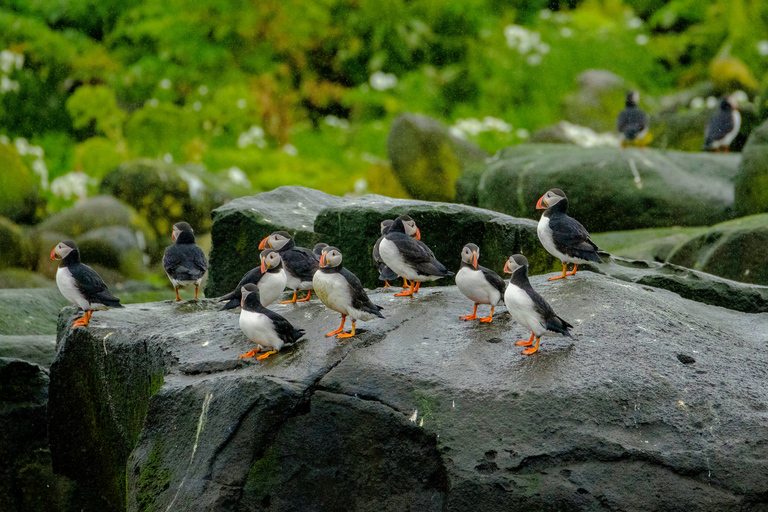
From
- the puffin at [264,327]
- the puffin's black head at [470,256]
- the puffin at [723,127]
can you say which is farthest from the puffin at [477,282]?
the puffin at [723,127]

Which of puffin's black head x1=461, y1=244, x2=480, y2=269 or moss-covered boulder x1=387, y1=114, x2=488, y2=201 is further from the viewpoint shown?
moss-covered boulder x1=387, y1=114, x2=488, y2=201

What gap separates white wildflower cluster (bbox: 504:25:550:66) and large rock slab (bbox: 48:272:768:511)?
632 inches

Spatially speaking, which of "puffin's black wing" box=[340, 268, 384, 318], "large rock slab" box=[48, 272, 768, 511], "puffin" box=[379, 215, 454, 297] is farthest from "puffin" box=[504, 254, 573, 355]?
"puffin" box=[379, 215, 454, 297]

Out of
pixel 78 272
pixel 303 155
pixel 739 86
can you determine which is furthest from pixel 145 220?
pixel 739 86

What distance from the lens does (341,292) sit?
487cm

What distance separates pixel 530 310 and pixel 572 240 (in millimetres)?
1048

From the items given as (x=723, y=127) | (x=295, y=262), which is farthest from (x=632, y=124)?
(x=295, y=262)

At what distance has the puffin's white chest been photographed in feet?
16.5

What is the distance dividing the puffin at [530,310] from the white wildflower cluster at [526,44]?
1654 cm

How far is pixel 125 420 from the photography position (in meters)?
5.68

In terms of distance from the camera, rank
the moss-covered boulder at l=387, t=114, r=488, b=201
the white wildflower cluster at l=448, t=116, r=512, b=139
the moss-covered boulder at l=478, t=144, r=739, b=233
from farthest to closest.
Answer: the white wildflower cluster at l=448, t=116, r=512, b=139, the moss-covered boulder at l=387, t=114, r=488, b=201, the moss-covered boulder at l=478, t=144, r=739, b=233

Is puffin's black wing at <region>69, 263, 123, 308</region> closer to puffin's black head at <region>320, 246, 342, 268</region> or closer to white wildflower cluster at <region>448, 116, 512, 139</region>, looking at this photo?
puffin's black head at <region>320, 246, 342, 268</region>

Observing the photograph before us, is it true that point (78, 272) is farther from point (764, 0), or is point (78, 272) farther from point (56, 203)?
point (764, 0)

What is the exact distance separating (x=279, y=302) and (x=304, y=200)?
2.14m
